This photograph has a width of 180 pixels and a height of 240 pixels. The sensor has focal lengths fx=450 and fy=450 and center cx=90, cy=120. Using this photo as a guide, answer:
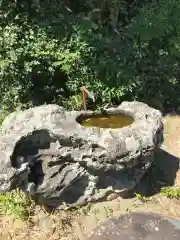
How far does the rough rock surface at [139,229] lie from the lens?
3.31 metres

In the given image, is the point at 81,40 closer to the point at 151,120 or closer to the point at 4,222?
the point at 151,120

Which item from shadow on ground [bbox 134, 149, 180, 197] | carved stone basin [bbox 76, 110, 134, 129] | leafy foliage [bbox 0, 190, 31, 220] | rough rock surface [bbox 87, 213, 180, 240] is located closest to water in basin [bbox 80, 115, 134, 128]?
carved stone basin [bbox 76, 110, 134, 129]

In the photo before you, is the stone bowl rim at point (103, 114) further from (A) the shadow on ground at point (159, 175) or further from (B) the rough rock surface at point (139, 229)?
(B) the rough rock surface at point (139, 229)

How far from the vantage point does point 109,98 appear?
20.6ft

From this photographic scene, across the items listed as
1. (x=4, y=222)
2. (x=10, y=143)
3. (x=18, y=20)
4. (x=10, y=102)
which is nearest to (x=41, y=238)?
(x=4, y=222)

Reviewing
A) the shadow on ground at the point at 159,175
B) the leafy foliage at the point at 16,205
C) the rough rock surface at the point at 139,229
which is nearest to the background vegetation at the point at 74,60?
the shadow on ground at the point at 159,175

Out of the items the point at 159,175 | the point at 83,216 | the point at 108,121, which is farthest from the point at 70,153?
the point at 159,175

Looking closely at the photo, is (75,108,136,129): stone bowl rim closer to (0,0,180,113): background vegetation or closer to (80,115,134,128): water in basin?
(80,115,134,128): water in basin

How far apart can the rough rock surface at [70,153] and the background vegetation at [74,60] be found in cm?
147

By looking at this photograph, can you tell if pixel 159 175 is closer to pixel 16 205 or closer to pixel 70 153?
pixel 70 153

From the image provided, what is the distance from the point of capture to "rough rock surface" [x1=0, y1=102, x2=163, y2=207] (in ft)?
14.5

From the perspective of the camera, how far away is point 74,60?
625 centimetres

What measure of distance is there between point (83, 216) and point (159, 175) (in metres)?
1.12

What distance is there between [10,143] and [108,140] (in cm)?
96
